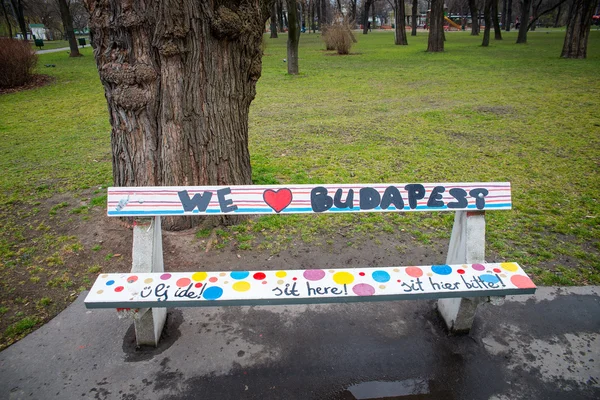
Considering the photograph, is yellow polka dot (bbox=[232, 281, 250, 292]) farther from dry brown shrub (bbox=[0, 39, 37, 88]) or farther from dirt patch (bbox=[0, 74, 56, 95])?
dry brown shrub (bbox=[0, 39, 37, 88])

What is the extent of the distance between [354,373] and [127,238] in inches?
103

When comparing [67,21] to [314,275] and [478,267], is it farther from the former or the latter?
[478,267]

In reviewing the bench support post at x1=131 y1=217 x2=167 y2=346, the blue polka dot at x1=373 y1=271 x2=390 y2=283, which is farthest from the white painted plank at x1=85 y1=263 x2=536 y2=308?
the bench support post at x1=131 y1=217 x2=167 y2=346

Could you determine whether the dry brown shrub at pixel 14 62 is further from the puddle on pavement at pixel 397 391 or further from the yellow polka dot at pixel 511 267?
the yellow polka dot at pixel 511 267

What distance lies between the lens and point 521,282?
250cm

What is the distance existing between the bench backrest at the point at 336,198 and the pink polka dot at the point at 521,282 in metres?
0.48

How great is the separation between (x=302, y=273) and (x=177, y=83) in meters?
2.09

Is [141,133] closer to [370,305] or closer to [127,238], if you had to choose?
[127,238]

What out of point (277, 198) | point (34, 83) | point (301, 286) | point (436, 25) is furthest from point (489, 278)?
point (436, 25)

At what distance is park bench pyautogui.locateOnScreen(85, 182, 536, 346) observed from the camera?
93.1 inches

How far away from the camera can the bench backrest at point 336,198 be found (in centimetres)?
266

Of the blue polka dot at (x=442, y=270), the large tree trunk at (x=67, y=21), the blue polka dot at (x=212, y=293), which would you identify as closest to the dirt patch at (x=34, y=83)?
the large tree trunk at (x=67, y=21)

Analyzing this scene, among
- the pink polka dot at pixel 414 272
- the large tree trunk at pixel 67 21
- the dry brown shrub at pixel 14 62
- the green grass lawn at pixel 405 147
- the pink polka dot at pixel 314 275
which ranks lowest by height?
the green grass lawn at pixel 405 147

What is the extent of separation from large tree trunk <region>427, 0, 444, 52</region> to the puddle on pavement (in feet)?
67.5
